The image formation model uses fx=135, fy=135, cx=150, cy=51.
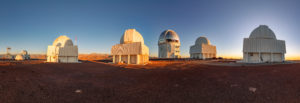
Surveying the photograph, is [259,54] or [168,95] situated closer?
[168,95]

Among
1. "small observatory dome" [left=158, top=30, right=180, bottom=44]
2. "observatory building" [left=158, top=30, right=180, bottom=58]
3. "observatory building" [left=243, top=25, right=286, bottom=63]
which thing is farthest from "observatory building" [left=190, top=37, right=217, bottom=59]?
"observatory building" [left=243, top=25, right=286, bottom=63]

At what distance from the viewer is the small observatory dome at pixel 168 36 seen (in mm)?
55625

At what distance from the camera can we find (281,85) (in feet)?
26.0

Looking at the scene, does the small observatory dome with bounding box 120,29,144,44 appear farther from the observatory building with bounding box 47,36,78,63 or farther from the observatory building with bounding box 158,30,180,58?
the observatory building with bounding box 158,30,180,58

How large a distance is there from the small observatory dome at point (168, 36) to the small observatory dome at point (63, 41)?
34.1 metres

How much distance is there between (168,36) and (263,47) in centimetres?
3349

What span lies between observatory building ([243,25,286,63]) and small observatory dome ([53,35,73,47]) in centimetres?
4020

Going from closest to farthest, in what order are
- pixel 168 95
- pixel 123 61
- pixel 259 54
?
pixel 168 95
pixel 259 54
pixel 123 61

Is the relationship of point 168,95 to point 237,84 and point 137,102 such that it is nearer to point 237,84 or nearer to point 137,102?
point 137,102

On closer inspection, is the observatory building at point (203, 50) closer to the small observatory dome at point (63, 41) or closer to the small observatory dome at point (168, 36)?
the small observatory dome at point (168, 36)

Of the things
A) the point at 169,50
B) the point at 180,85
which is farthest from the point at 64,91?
the point at 169,50

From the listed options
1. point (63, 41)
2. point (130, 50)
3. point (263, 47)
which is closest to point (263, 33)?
point (263, 47)

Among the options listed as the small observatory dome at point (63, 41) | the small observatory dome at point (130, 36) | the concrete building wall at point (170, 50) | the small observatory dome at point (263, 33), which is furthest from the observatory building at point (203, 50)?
the small observatory dome at point (63, 41)

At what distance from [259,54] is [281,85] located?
22133 mm
